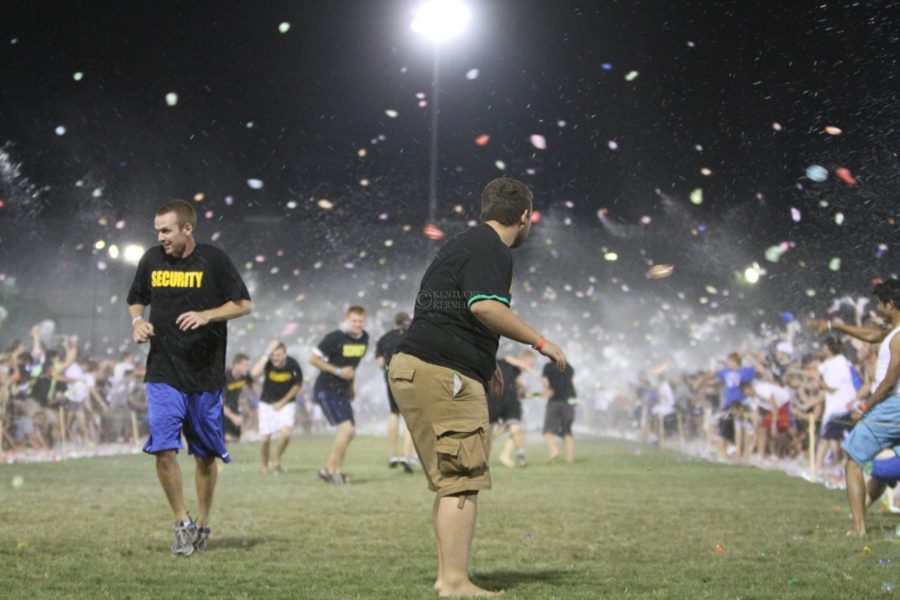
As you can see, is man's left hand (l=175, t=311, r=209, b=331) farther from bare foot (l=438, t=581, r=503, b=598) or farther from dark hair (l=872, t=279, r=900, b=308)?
dark hair (l=872, t=279, r=900, b=308)

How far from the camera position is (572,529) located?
878 cm

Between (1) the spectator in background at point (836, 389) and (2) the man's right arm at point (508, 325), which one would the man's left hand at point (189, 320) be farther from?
(1) the spectator in background at point (836, 389)

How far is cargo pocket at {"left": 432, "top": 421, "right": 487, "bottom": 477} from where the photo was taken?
5.30 meters

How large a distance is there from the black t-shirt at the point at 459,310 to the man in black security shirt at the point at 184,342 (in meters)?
2.00

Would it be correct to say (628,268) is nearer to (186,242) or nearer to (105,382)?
(105,382)

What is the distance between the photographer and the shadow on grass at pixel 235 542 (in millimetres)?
7359

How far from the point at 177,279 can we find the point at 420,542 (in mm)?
2353

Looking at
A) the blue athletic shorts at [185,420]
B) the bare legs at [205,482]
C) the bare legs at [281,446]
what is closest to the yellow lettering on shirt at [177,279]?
the blue athletic shorts at [185,420]

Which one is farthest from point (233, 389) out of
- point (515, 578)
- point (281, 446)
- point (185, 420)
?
point (515, 578)

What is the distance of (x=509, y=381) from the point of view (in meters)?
18.4

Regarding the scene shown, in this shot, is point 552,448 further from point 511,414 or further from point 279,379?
point 279,379

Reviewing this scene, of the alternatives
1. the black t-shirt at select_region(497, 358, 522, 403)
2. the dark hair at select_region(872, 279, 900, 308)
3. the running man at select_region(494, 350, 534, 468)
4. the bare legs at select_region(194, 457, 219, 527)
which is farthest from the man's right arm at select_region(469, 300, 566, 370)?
the black t-shirt at select_region(497, 358, 522, 403)

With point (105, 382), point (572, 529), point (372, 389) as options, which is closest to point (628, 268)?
point (372, 389)

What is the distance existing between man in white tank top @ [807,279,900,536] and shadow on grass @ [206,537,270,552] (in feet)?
13.8
